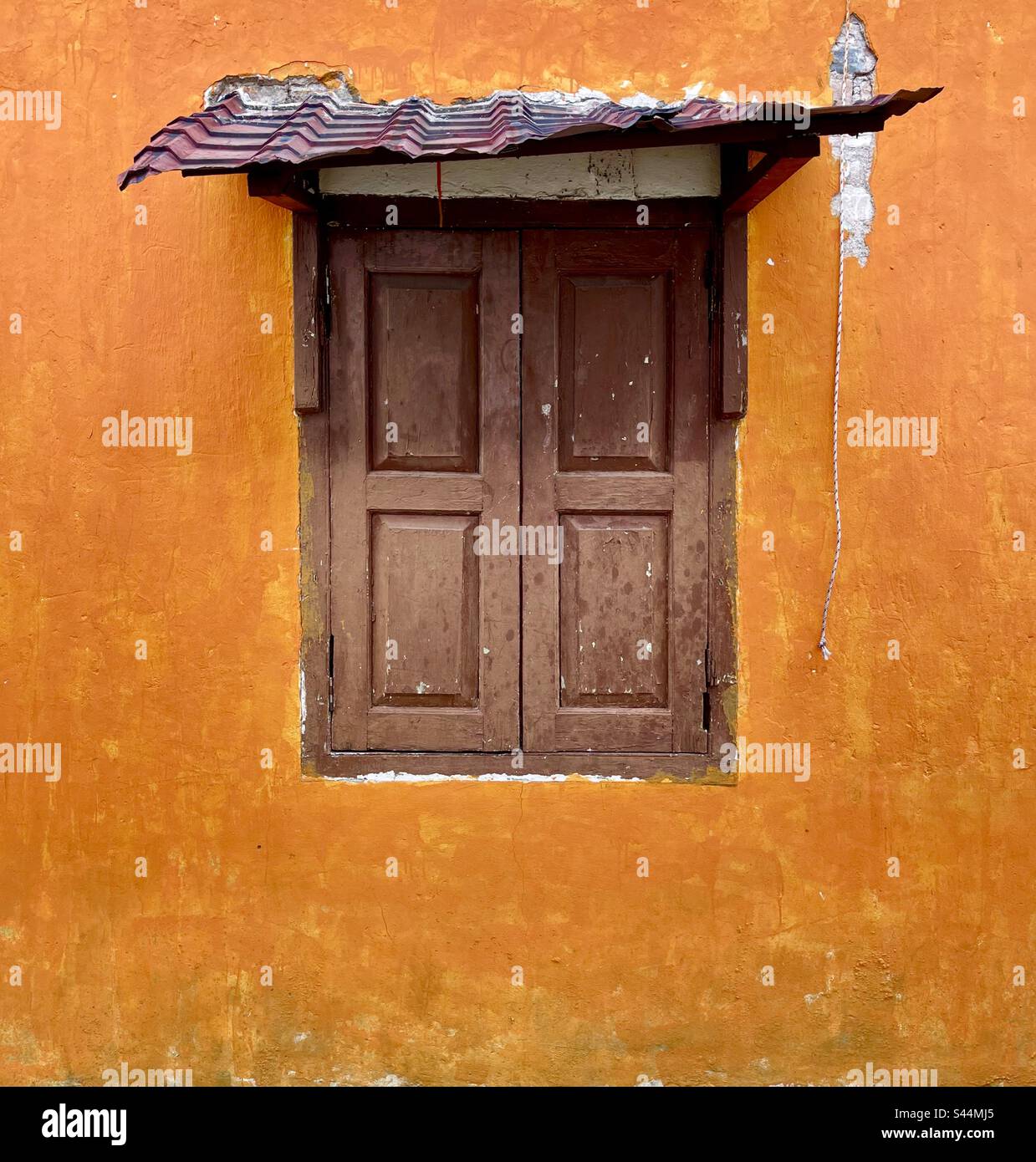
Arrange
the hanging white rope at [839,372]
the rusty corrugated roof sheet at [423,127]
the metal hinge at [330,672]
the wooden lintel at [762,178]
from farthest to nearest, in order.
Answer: the metal hinge at [330,672] → the hanging white rope at [839,372] → the wooden lintel at [762,178] → the rusty corrugated roof sheet at [423,127]

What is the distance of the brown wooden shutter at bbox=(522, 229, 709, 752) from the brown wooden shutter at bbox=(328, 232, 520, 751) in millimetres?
97

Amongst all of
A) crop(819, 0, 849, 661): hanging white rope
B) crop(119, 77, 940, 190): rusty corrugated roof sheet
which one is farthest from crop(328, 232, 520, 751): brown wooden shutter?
crop(819, 0, 849, 661): hanging white rope

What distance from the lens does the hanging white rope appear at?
3.23 m

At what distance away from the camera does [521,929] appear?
3.32m

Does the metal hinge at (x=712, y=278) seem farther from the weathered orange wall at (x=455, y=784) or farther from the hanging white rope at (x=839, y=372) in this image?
the hanging white rope at (x=839, y=372)

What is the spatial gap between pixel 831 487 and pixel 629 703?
980mm

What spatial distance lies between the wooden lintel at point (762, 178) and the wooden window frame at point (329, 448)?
6cm

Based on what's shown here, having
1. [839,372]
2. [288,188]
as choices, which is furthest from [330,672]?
[839,372]

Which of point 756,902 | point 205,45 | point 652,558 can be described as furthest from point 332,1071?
point 205,45

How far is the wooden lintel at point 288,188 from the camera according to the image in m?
2.67

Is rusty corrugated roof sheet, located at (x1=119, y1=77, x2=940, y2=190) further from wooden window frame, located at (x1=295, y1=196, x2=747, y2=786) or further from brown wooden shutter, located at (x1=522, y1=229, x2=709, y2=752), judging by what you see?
brown wooden shutter, located at (x1=522, y1=229, x2=709, y2=752)

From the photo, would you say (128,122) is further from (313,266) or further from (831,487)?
(831,487)

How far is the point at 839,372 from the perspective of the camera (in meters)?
3.27

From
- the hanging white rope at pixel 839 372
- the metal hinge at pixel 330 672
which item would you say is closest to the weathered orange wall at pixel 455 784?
the hanging white rope at pixel 839 372
